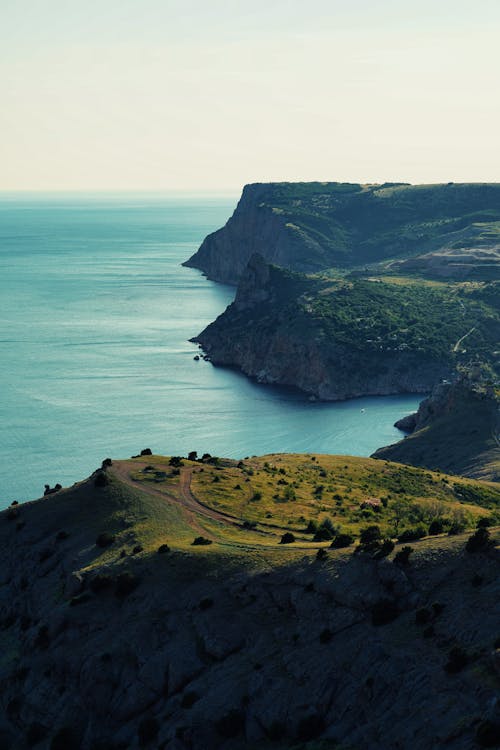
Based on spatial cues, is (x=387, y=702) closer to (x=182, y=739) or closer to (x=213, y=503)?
(x=182, y=739)

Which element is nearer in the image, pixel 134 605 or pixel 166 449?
pixel 134 605

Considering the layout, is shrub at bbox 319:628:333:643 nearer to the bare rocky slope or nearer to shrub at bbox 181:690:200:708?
the bare rocky slope

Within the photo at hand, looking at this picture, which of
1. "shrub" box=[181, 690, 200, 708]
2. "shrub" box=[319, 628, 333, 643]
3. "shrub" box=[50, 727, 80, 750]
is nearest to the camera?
"shrub" box=[319, 628, 333, 643]

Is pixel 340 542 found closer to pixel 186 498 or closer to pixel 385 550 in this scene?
pixel 385 550

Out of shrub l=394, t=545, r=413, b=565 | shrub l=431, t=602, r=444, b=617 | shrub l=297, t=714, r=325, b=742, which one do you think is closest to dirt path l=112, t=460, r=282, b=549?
shrub l=394, t=545, r=413, b=565

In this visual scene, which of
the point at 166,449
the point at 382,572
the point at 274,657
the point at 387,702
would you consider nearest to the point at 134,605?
the point at 274,657

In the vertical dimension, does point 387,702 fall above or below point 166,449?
above
